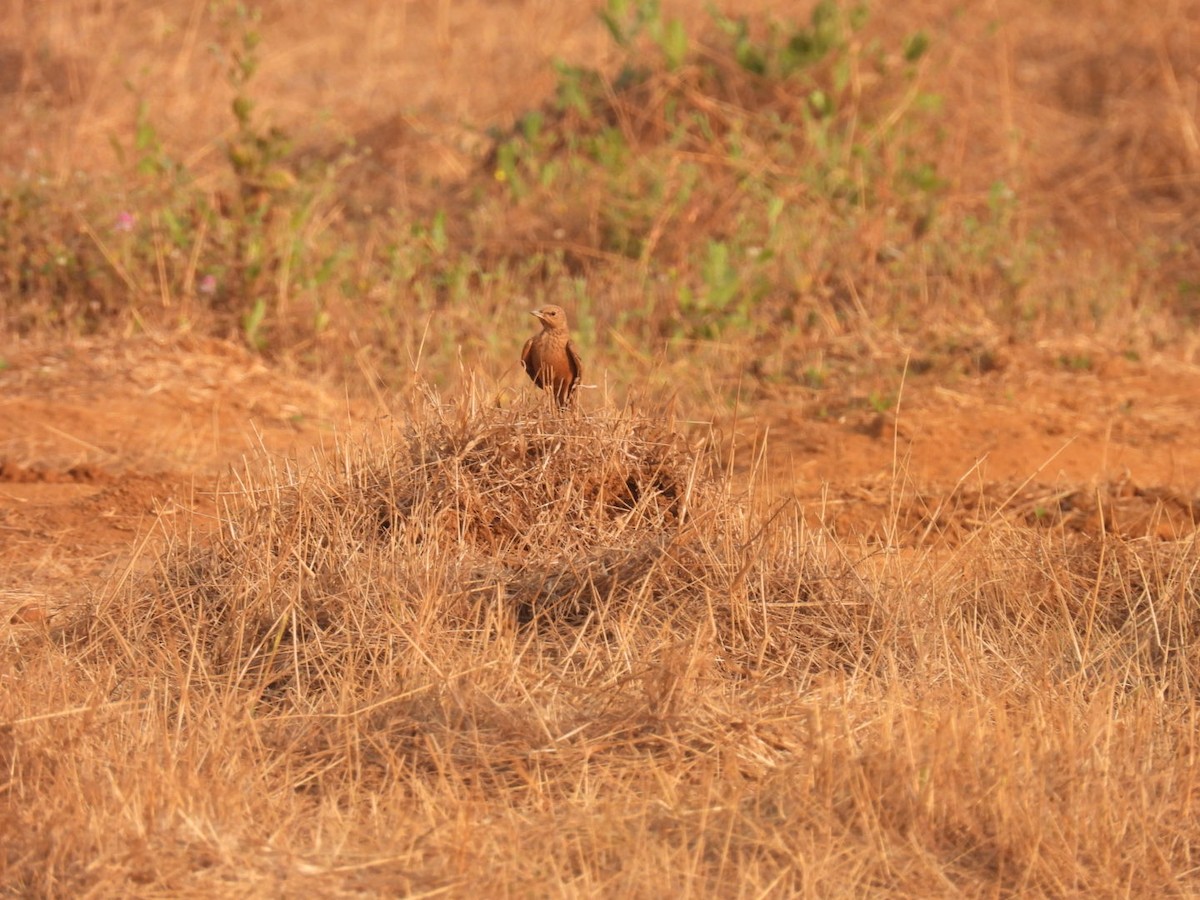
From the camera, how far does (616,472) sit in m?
4.06

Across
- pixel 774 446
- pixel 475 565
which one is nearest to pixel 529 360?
pixel 475 565

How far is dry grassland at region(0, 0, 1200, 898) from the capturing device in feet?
9.86

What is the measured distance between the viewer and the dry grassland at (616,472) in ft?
9.86

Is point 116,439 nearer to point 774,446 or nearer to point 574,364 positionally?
point 574,364

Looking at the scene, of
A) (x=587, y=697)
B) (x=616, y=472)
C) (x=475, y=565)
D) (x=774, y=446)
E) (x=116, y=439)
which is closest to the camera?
(x=587, y=697)

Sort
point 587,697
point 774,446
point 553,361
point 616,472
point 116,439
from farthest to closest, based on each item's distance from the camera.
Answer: point 774,446 → point 116,439 → point 553,361 → point 616,472 → point 587,697

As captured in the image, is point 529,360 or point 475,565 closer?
point 475,565

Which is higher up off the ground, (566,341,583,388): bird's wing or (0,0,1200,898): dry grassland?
(566,341,583,388): bird's wing

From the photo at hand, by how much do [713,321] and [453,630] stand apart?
11.7 feet

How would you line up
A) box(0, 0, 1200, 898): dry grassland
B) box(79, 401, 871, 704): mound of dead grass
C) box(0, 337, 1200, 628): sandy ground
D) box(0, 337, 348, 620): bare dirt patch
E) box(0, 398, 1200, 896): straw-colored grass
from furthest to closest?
1. box(0, 337, 1200, 628): sandy ground
2. box(0, 337, 348, 620): bare dirt patch
3. box(79, 401, 871, 704): mound of dead grass
4. box(0, 0, 1200, 898): dry grassland
5. box(0, 398, 1200, 896): straw-colored grass

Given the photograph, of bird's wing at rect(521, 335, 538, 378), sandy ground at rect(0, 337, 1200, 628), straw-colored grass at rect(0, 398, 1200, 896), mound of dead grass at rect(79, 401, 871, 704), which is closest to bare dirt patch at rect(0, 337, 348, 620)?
sandy ground at rect(0, 337, 1200, 628)

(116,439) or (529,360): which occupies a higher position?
(529,360)

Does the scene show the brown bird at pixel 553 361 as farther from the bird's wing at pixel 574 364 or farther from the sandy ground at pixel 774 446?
the sandy ground at pixel 774 446

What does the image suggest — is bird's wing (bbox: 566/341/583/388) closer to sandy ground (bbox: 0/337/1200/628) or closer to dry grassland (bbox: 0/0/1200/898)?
dry grassland (bbox: 0/0/1200/898)
